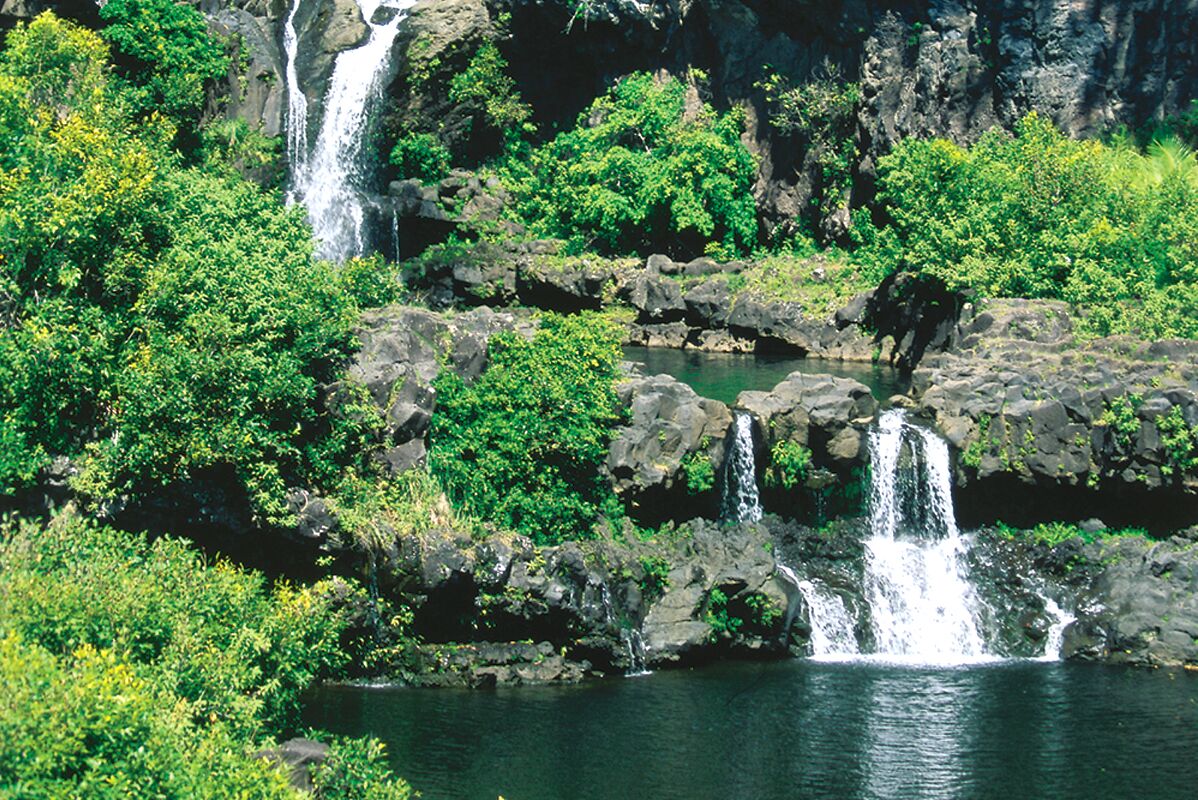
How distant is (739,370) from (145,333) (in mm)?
21993

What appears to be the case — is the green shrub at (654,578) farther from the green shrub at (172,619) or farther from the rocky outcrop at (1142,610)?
the rocky outcrop at (1142,610)

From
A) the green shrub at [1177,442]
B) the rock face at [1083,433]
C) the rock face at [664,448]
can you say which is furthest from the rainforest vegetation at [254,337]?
the green shrub at [1177,442]

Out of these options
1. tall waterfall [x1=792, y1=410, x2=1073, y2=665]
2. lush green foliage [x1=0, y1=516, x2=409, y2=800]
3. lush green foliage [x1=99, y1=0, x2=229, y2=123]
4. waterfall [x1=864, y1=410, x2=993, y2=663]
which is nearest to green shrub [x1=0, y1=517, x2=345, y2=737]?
lush green foliage [x1=0, y1=516, x2=409, y2=800]

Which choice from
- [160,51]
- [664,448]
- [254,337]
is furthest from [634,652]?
[160,51]

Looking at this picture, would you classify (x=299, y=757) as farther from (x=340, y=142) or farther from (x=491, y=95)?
(x=491, y=95)

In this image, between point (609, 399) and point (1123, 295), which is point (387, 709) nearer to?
point (609, 399)

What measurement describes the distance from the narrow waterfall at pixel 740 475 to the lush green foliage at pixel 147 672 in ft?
33.8

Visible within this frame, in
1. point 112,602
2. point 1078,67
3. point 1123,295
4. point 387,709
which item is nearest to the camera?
point 112,602

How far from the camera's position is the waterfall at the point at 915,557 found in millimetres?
31359

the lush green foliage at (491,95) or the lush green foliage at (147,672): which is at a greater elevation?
the lush green foliage at (491,95)

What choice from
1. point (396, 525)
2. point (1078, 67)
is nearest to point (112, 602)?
point (396, 525)

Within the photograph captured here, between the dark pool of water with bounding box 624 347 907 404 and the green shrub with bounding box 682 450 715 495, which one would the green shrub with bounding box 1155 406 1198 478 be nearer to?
the green shrub with bounding box 682 450 715 495

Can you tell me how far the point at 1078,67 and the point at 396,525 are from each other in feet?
105

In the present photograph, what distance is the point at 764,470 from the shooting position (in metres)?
34.2
